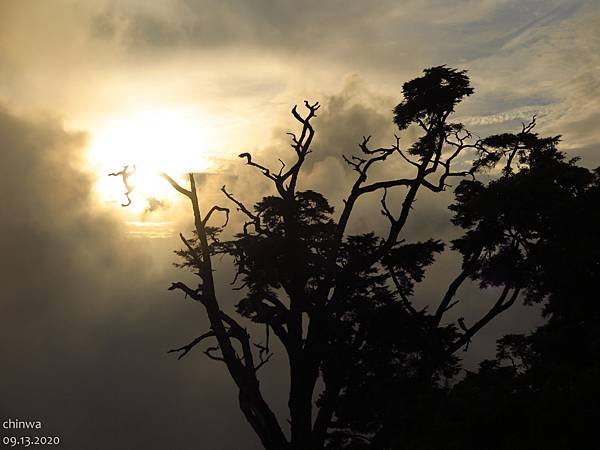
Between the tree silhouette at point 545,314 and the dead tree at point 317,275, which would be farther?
the dead tree at point 317,275

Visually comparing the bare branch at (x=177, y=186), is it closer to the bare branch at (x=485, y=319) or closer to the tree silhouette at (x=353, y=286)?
the tree silhouette at (x=353, y=286)

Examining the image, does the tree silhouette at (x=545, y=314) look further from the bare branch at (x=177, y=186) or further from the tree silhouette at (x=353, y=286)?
the bare branch at (x=177, y=186)

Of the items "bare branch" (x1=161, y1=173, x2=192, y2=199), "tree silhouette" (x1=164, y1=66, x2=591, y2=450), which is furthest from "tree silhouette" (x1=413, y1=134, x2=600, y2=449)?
"bare branch" (x1=161, y1=173, x2=192, y2=199)

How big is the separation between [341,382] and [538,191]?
1040cm

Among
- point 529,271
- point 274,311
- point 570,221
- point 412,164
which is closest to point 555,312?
point 529,271

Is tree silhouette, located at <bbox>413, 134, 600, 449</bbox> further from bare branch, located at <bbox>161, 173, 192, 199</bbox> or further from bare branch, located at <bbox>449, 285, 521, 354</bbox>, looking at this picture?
bare branch, located at <bbox>161, 173, 192, 199</bbox>

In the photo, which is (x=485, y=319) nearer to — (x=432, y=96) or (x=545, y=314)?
(x=545, y=314)

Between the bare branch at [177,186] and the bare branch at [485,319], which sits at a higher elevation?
the bare branch at [177,186]

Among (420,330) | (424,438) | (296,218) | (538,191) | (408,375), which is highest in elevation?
(296,218)

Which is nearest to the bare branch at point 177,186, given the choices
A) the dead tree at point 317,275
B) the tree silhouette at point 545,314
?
the dead tree at point 317,275

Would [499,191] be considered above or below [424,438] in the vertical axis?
above

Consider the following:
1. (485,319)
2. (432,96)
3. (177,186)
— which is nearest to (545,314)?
(485,319)

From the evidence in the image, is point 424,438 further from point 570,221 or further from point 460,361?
point 460,361

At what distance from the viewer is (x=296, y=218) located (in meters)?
20.8
